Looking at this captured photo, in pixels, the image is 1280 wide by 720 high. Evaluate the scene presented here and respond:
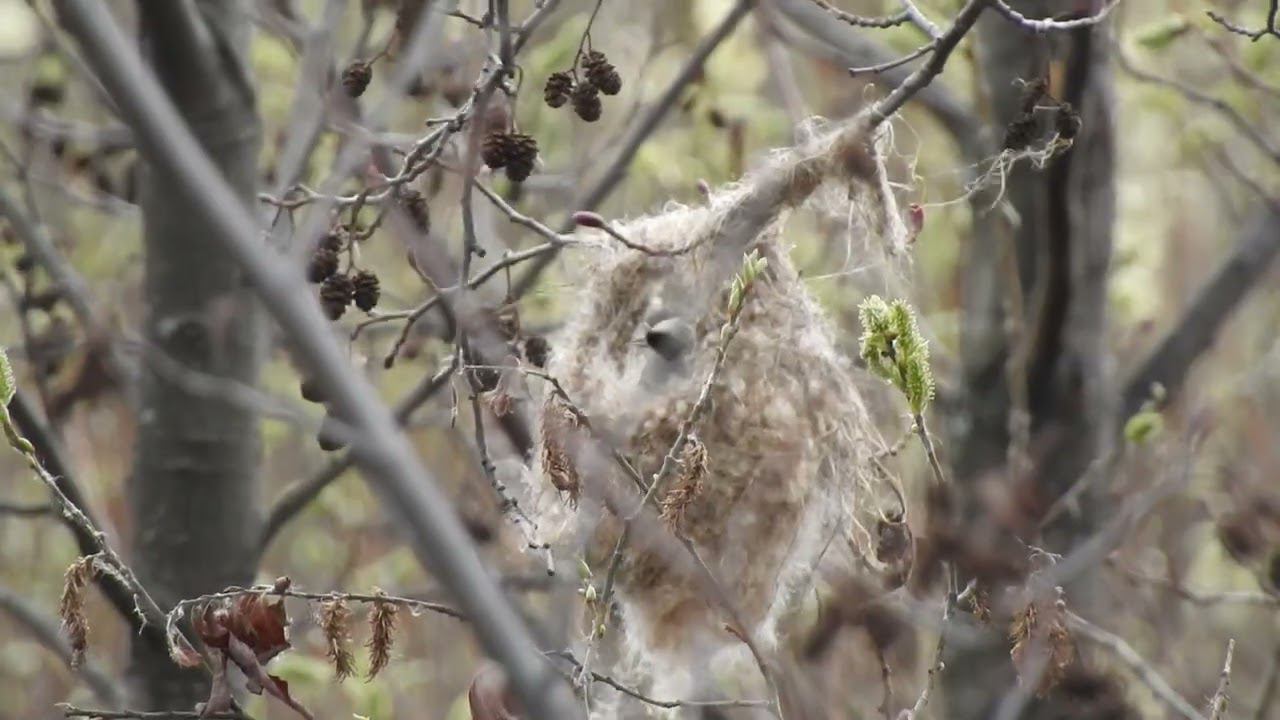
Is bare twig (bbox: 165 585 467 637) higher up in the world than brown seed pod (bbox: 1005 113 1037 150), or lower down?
higher up

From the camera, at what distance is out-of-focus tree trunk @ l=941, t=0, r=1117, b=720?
331 centimetres

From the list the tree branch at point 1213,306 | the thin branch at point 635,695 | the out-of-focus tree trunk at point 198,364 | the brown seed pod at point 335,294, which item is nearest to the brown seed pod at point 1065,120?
the thin branch at point 635,695

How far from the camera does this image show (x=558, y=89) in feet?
6.44

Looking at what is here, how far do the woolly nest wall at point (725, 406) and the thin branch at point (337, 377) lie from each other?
88cm

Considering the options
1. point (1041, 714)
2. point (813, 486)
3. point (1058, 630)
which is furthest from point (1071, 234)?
point (1058, 630)

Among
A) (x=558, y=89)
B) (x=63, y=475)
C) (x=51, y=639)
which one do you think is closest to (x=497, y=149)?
(x=558, y=89)

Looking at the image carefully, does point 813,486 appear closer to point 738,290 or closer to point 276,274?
point 738,290

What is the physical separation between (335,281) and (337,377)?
81cm

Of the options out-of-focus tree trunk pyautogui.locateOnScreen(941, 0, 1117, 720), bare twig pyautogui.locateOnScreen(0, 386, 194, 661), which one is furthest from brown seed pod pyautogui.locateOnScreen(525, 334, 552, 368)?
out-of-focus tree trunk pyautogui.locateOnScreen(941, 0, 1117, 720)

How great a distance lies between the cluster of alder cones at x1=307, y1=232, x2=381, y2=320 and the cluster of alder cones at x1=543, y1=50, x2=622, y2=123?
1.12 ft

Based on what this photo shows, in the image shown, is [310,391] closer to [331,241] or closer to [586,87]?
[331,241]

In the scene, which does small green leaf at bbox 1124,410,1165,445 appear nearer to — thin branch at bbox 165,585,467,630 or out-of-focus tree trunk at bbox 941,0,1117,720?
out-of-focus tree trunk at bbox 941,0,1117,720

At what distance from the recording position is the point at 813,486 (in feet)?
7.51

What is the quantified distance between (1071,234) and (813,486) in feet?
4.38
